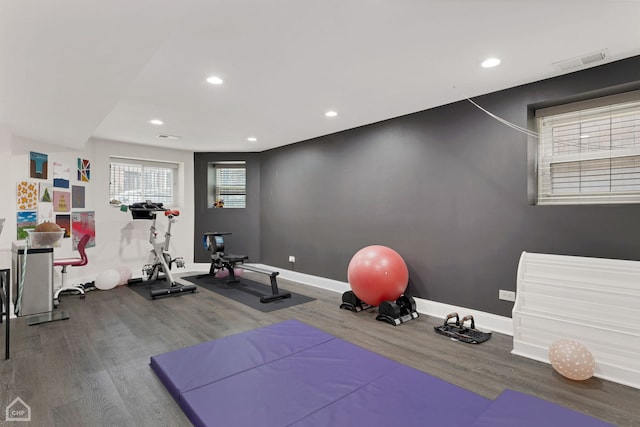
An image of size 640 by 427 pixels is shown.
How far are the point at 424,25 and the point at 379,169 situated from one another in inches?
96.9

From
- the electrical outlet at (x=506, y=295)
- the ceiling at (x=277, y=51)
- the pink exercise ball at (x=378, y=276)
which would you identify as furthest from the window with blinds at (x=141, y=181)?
the electrical outlet at (x=506, y=295)

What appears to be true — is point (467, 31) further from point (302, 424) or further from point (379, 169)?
point (302, 424)

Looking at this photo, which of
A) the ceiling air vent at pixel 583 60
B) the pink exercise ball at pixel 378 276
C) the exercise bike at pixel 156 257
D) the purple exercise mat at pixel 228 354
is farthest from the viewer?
the exercise bike at pixel 156 257

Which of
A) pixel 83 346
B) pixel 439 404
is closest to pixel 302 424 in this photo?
pixel 439 404

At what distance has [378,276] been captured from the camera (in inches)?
144

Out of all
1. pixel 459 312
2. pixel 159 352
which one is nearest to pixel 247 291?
pixel 159 352

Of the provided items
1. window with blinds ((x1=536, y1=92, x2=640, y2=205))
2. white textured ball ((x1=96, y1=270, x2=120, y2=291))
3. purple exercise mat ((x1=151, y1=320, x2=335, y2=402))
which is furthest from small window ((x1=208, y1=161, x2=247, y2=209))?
window with blinds ((x1=536, y1=92, x2=640, y2=205))

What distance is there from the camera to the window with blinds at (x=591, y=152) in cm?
279

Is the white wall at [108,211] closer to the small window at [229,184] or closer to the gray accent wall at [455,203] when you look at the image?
the small window at [229,184]

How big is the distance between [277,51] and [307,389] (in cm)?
257

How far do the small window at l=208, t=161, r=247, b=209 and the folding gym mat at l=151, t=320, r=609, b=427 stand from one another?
439cm

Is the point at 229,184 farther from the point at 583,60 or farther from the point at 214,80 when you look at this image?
the point at 583,60

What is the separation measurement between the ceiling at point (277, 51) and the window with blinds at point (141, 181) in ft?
6.56

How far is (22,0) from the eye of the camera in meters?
1.50
